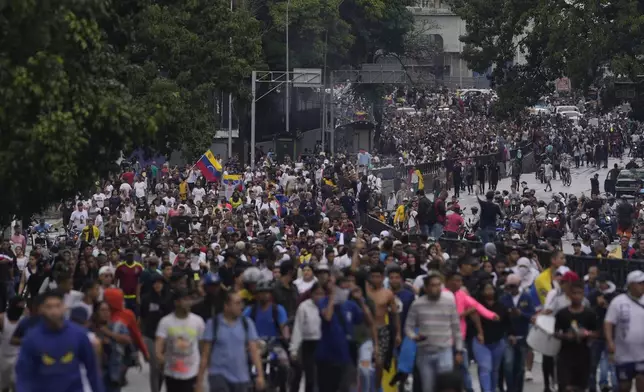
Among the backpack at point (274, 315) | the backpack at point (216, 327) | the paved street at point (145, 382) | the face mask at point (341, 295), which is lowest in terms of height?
the paved street at point (145, 382)

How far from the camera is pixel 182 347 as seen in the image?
42.8 ft

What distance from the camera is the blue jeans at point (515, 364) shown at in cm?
1580

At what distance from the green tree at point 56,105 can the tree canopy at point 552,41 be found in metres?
34.0

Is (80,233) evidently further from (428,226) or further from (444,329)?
(444,329)

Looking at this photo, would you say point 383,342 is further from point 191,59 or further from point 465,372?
point 191,59

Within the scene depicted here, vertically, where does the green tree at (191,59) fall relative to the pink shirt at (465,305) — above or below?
above

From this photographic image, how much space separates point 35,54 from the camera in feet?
56.1

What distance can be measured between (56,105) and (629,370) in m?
6.78

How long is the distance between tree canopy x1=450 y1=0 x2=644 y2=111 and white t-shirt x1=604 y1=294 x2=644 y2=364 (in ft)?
122

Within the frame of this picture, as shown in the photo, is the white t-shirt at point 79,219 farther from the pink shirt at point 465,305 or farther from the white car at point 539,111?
the white car at point 539,111

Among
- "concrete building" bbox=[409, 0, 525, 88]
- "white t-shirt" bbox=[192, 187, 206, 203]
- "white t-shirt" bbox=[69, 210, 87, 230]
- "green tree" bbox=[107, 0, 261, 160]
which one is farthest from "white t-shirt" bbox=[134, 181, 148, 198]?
"concrete building" bbox=[409, 0, 525, 88]

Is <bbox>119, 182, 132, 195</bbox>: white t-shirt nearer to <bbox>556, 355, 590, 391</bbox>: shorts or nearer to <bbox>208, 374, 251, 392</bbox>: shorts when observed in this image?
<bbox>556, 355, 590, 391</bbox>: shorts

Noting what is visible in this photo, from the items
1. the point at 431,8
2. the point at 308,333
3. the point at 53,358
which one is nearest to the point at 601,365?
the point at 308,333

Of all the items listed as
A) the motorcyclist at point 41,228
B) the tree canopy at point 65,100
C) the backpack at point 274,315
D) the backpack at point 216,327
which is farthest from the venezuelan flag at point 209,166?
the backpack at point 216,327
